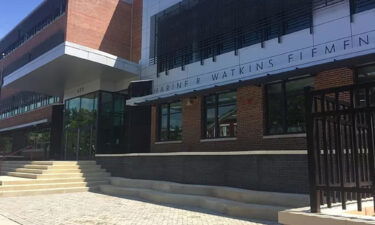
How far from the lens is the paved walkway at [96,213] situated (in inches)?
379

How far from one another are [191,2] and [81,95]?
9.09 meters

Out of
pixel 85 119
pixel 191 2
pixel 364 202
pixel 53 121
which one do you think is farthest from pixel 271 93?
pixel 53 121

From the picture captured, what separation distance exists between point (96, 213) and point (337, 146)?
774cm

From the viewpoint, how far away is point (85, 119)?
899 inches

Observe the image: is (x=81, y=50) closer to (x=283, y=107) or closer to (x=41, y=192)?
(x=41, y=192)

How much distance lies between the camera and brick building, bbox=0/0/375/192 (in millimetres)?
12195

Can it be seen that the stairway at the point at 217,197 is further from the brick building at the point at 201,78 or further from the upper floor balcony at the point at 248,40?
the upper floor balcony at the point at 248,40

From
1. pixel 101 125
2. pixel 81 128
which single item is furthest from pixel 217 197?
pixel 81 128

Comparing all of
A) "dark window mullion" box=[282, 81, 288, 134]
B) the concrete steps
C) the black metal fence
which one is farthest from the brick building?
the black metal fence

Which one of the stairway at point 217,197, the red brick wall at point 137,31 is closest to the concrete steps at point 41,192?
the stairway at point 217,197

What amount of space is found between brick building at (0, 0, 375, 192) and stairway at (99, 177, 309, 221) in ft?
1.71

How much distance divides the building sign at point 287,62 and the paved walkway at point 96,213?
557 centimetres

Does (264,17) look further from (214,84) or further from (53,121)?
(53,121)

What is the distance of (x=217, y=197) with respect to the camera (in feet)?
39.4
